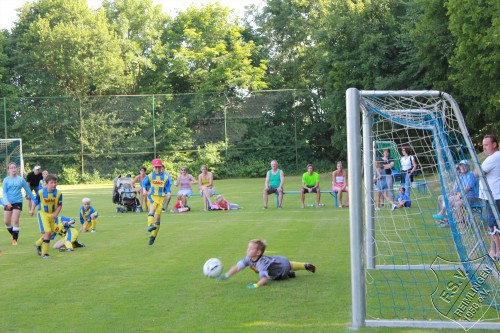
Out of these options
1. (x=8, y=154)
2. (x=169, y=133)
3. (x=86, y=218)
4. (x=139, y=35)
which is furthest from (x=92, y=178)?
(x=86, y=218)

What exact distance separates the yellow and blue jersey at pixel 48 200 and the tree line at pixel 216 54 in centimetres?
2607

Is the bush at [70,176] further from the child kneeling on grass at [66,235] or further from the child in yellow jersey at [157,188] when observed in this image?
the child kneeling on grass at [66,235]

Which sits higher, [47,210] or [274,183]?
[274,183]

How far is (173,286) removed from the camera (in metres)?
8.34

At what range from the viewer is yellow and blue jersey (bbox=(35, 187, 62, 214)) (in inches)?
448

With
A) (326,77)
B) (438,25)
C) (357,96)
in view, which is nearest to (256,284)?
(357,96)

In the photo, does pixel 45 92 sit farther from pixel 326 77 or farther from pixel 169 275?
pixel 169 275

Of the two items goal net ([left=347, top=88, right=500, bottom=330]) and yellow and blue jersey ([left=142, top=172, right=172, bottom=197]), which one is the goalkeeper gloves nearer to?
goal net ([left=347, top=88, right=500, bottom=330])

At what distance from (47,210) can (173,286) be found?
4.14 metres

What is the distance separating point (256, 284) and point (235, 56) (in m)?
46.9

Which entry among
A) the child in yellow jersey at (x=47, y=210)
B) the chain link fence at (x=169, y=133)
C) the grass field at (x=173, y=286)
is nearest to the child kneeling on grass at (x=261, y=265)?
the grass field at (x=173, y=286)

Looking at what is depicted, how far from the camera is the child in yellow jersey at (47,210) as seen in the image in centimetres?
1128

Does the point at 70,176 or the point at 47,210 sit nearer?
the point at 47,210

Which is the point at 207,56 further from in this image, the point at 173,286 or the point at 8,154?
the point at 173,286
